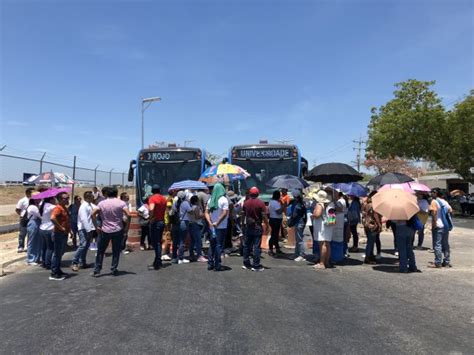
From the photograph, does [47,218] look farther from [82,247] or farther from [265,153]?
[265,153]

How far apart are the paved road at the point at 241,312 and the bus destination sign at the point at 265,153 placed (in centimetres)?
621

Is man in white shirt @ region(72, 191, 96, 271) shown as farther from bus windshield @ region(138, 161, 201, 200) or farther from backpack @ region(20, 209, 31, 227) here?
bus windshield @ region(138, 161, 201, 200)

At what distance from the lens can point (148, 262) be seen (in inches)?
378

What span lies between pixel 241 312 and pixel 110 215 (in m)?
3.62

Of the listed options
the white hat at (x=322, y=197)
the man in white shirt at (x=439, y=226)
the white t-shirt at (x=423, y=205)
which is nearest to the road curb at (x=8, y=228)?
the white hat at (x=322, y=197)

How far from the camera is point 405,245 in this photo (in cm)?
836

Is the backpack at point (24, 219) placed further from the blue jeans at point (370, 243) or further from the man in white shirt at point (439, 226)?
the man in white shirt at point (439, 226)

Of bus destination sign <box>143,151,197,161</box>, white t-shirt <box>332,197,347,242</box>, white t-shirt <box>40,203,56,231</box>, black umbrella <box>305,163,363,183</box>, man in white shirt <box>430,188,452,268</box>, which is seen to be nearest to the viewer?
white t-shirt <box>40,203,56,231</box>

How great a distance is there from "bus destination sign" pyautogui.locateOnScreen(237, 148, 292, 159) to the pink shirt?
7.08 m

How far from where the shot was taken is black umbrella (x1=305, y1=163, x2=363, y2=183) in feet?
32.3

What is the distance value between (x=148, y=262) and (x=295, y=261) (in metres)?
3.53

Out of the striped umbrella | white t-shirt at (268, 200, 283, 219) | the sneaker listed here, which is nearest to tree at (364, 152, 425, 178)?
the striped umbrella

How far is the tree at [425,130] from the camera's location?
27.3 metres

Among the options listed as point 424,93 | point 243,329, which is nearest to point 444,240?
point 243,329
